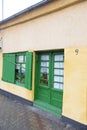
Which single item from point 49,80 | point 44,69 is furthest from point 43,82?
point 49,80

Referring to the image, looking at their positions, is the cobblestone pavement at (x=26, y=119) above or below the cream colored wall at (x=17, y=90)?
below

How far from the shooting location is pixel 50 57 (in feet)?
32.4

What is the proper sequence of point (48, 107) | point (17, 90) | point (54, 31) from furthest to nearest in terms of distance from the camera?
point (17, 90) → point (48, 107) → point (54, 31)

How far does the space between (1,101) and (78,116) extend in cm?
528

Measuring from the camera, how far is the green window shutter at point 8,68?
41.5 feet

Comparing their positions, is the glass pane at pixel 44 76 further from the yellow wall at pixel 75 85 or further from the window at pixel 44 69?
the yellow wall at pixel 75 85

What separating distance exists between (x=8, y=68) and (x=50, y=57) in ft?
12.6

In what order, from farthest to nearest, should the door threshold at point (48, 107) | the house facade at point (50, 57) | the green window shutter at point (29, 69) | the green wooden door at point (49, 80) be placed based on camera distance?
the green window shutter at point (29, 69) → the green wooden door at point (49, 80) → the door threshold at point (48, 107) → the house facade at point (50, 57)

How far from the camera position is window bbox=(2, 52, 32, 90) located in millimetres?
10789

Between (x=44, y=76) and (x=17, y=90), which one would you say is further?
(x=17, y=90)

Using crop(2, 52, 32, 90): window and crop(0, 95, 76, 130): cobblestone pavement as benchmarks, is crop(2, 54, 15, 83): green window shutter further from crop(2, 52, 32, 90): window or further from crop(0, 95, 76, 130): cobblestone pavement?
crop(0, 95, 76, 130): cobblestone pavement

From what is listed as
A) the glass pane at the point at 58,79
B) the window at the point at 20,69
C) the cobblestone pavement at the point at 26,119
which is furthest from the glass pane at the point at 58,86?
the window at the point at 20,69

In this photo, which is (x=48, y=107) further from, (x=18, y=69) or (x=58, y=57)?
(x=18, y=69)

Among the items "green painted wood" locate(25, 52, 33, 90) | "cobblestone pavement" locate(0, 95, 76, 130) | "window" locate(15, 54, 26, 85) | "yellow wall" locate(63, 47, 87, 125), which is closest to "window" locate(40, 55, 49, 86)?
"green painted wood" locate(25, 52, 33, 90)
